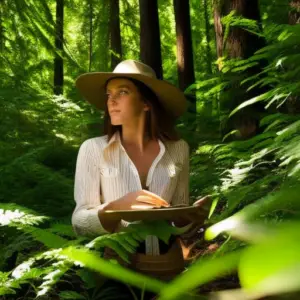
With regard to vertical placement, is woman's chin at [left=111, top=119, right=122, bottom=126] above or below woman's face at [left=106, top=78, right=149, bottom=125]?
below

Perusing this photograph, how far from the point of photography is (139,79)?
2811mm

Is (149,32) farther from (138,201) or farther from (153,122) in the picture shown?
(138,201)

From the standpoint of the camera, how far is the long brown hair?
2834mm

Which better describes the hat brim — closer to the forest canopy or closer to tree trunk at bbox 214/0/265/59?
the forest canopy

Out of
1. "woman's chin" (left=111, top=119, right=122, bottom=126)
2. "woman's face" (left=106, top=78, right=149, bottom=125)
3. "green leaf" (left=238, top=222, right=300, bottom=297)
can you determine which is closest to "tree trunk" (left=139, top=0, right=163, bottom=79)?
"woman's face" (left=106, top=78, right=149, bottom=125)

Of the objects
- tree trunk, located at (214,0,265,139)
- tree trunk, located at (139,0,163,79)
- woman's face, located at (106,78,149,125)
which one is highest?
tree trunk, located at (139,0,163,79)

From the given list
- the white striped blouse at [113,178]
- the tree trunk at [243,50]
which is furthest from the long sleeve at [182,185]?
the tree trunk at [243,50]

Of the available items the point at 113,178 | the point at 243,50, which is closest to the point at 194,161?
the point at 243,50

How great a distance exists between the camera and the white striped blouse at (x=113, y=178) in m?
2.43

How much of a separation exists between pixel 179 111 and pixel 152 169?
1.41 feet

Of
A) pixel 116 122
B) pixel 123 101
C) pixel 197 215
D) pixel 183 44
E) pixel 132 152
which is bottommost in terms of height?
pixel 197 215

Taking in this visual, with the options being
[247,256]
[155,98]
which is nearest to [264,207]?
[247,256]

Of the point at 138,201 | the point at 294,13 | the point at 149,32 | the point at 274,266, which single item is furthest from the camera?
the point at 149,32

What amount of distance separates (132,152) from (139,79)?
36 centimetres
